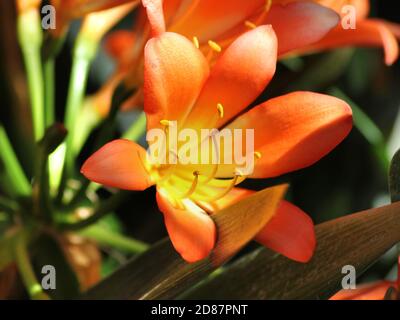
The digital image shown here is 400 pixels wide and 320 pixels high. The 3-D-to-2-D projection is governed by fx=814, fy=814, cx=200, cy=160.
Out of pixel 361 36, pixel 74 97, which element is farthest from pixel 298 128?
pixel 74 97

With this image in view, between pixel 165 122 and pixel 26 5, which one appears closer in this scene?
pixel 165 122

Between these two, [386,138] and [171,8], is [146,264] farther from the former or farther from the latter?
[386,138]

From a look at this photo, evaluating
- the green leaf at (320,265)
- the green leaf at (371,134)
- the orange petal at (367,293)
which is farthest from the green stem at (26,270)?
the green leaf at (371,134)

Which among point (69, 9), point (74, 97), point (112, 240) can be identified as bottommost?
point (112, 240)

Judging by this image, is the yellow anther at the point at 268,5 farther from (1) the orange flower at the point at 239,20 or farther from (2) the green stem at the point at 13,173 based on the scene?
(2) the green stem at the point at 13,173

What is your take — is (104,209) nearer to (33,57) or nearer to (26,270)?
(26,270)
